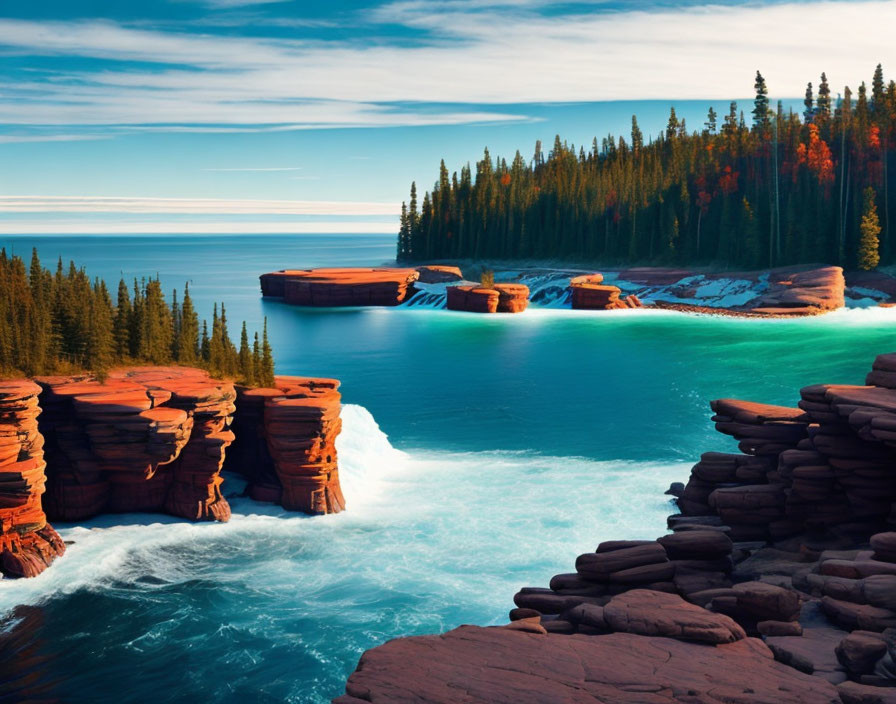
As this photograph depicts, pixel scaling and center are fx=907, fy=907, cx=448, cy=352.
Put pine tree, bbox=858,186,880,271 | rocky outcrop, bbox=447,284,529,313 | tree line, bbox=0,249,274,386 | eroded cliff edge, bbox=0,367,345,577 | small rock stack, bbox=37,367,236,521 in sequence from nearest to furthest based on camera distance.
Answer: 1. eroded cliff edge, bbox=0,367,345,577
2. small rock stack, bbox=37,367,236,521
3. tree line, bbox=0,249,274,386
4. pine tree, bbox=858,186,880,271
5. rocky outcrop, bbox=447,284,529,313

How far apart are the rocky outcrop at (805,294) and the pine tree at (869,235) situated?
4.64 m

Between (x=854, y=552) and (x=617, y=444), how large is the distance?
1297 inches

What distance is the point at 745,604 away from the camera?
19953 mm

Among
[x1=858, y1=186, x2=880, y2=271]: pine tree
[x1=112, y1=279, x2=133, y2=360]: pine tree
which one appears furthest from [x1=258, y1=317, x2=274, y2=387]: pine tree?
[x1=858, y1=186, x2=880, y2=271]: pine tree

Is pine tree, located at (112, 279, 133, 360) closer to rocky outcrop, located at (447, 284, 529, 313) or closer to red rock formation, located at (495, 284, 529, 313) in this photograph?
rocky outcrop, located at (447, 284, 529, 313)

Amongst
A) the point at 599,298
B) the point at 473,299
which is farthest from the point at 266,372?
the point at 599,298

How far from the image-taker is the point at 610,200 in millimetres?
169125

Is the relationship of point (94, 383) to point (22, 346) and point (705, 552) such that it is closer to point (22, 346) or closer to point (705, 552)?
point (22, 346)

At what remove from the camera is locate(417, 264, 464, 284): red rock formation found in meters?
154

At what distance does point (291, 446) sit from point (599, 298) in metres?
98.4

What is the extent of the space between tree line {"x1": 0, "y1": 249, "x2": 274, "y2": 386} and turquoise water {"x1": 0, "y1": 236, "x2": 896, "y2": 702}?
768cm

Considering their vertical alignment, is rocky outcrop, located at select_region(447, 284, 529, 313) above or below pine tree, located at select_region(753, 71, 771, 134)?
below

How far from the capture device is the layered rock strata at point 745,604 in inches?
633

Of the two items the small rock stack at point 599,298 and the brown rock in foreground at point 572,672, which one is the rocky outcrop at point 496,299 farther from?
the brown rock in foreground at point 572,672
